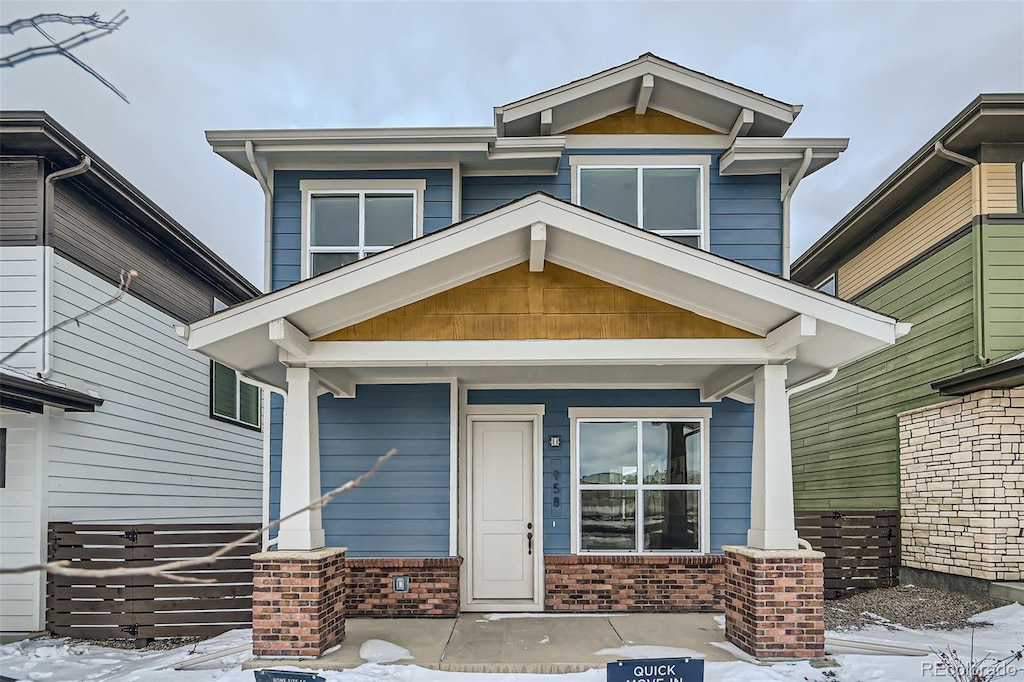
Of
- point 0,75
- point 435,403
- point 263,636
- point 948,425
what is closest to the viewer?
point 0,75

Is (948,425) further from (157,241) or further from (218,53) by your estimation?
(218,53)

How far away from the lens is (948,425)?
1012 cm

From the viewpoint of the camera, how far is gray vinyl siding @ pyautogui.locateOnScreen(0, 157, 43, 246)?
8.49 meters

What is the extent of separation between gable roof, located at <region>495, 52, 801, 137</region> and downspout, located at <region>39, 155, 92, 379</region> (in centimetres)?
490

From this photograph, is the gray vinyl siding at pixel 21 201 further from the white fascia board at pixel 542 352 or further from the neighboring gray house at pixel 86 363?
the white fascia board at pixel 542 352

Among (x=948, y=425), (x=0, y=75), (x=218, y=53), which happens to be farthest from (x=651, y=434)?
(x=218, y=53)

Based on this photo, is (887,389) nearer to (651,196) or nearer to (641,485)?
(641,485)

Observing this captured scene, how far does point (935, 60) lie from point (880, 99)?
6.65 meters

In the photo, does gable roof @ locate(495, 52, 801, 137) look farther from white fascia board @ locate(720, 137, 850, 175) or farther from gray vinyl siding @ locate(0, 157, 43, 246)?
gray vinyl siding @ locate(0, 157, 43, 246)

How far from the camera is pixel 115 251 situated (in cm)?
1031

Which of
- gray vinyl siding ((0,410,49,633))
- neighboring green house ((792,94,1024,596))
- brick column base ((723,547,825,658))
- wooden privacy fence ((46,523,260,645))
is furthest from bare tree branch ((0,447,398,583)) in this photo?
neighboring green house ((792,94,1024,596))

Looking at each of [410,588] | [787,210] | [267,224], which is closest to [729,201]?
[787,210]

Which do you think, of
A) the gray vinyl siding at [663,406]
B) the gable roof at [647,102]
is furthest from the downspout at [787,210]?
the gray vinyl siding at [663,406]

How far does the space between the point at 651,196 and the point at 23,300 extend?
7.29 m
